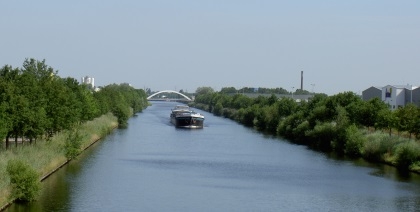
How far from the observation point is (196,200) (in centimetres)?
2744

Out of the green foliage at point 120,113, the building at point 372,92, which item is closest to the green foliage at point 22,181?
the green foliage at point 120,113

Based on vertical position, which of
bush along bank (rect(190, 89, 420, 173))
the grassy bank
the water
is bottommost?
the water

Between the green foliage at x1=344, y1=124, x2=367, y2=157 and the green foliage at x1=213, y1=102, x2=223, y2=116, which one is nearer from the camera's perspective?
the green foliage at x1=344, y1=124, x2=367, y2=157

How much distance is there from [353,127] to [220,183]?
17750mm

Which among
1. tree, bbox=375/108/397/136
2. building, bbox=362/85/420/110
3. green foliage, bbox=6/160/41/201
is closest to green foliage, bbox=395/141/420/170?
tree, bbox=375/108/397/136

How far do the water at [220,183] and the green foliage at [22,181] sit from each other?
0.41 m

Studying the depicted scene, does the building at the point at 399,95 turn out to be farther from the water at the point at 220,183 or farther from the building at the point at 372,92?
the water at the point at 220,183

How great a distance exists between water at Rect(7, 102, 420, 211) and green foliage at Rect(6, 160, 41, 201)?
1.35 feet

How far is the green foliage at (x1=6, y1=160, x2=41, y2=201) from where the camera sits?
2383cm

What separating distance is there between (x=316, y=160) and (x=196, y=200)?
57.8 feet

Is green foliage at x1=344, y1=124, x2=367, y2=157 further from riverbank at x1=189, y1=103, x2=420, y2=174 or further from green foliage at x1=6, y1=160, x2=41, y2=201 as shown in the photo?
green foliage at x1=6, y1=160, x2=41, y2=201

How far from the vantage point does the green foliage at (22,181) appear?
78.2ft

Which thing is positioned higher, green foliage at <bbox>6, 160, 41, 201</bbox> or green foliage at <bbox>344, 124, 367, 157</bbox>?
green foliage at <bbox>344, 124, 367, 157</bbox>

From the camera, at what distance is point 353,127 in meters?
47.4
